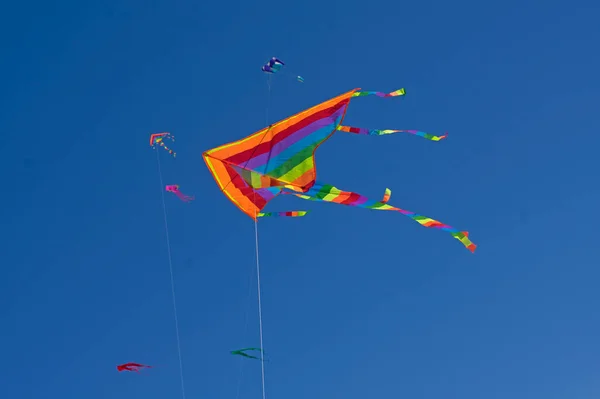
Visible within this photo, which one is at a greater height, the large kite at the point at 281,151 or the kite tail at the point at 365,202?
the large kite at the point at 281,151

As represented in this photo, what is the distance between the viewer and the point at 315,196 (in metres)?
12.3

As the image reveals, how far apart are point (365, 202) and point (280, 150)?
2177 millimetres

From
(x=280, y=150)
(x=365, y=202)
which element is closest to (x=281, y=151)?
(x=280, y=150)

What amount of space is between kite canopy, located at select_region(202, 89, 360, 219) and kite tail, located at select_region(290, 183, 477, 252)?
587mm

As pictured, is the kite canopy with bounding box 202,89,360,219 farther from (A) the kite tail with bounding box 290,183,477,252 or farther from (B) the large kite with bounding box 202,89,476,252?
(A) the kite tail with bounding box 290,183,477,252

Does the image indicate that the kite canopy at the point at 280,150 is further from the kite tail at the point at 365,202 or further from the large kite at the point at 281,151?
the kite tail at the point at 365,202

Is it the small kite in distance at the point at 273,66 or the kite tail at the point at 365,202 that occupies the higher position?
the small kite in distance at the point at 273,66

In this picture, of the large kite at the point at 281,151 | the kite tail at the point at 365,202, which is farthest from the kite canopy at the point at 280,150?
the kite tail at the point at 365,202

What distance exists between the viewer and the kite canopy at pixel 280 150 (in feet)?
41.8

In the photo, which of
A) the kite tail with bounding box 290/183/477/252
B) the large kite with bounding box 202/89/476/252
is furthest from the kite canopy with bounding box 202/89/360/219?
the kite tail with bounding box 290/183/477/252

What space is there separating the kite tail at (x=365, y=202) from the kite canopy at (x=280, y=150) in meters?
0.59

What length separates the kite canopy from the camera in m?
12.7

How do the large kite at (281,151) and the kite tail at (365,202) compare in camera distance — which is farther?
the large kite at (281,151)

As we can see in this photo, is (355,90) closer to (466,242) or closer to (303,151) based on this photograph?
(303,151)
